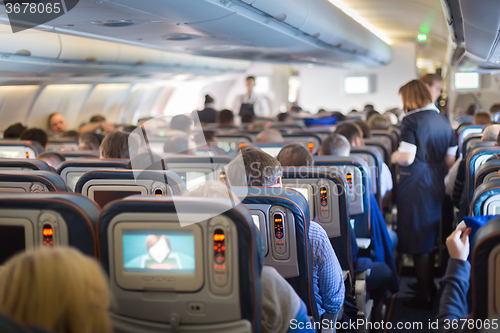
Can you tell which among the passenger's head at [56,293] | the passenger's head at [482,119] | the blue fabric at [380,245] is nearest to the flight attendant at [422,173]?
the blue fabric at [380,245]

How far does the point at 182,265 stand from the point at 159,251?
0.10 meters

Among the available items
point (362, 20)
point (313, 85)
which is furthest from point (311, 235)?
point (313, 85)

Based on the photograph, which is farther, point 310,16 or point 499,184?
point 310,16

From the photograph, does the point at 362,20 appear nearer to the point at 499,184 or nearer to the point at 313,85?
the point at 313,85

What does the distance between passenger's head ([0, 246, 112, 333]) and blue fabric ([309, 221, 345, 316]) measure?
171cm

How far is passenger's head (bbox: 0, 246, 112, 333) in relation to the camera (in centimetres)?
146

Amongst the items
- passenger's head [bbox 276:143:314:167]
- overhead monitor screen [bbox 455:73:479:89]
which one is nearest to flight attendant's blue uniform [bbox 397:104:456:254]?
passenger's head [bbox 276:143:314:167]

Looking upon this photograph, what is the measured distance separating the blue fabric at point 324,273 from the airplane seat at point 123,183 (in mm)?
911

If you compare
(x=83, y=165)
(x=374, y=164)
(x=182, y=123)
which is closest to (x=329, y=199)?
(x=374, y=164)

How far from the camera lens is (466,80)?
598 inches

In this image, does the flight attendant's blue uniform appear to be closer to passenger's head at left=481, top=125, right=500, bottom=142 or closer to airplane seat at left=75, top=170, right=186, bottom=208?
passenger's head at left=481, top=125, right=500, bottom=142

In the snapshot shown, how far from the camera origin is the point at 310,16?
7906 mm

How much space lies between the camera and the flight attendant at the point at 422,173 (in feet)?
16.4

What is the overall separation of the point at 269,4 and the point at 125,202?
4.49 metres
